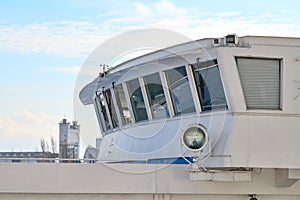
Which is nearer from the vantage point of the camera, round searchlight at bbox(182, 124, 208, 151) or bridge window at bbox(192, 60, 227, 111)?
round searchlight at bbox(182, 124, 208, 151)

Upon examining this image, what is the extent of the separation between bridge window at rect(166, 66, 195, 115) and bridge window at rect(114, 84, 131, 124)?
2.28m

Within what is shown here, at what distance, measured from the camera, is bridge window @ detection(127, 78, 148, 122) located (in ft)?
52.7

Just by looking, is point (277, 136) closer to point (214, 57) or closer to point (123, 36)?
point (214, 57)

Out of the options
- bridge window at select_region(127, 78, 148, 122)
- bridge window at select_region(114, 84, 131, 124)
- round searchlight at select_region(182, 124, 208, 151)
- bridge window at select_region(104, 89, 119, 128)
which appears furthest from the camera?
bridge window at select_region(104, 89, 119, 128)

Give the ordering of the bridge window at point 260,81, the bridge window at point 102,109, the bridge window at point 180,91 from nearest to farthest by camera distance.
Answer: the bridge window at point 260,81 → the bridge window at point 180,91 → the bridge window at point 102,109

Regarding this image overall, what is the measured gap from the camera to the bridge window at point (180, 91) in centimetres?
1454

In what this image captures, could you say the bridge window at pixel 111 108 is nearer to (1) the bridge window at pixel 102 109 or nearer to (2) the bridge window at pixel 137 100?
(1) the bridge window at pixel 102 109

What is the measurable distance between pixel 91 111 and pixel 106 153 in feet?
5.23

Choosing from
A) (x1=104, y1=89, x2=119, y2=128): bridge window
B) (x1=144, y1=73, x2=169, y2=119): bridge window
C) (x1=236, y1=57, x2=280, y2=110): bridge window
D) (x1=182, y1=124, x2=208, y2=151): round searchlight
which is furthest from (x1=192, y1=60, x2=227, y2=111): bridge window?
(x1=104, y1=89, x2=119, y2=128): bridge window

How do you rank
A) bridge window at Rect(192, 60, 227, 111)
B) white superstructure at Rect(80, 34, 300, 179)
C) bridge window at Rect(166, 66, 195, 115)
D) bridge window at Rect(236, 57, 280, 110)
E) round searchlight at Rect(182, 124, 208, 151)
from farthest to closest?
bridge window at Rect(166, 66, 195, 115)
bridge window at Rect(192, 60, 227, 111)
bridge window at Rect(236, 57, 280, 110)
white superstructure at Rect(80, 34, 300, 179)
round searchlight at Rect(182, 124, 208, 151)

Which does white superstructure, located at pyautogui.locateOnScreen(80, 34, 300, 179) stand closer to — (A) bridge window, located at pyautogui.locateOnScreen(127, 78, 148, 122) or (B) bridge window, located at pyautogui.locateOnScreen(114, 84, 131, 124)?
(A) bridge window, located at pyautogui.locateOnScreen(127, 78, 148, 122)

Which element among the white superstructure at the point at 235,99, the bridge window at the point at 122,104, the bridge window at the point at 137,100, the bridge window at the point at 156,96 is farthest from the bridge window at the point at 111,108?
the white superstructure at the point at 235,99

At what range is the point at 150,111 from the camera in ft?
51.8

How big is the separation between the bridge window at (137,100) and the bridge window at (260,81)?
3473 mm
